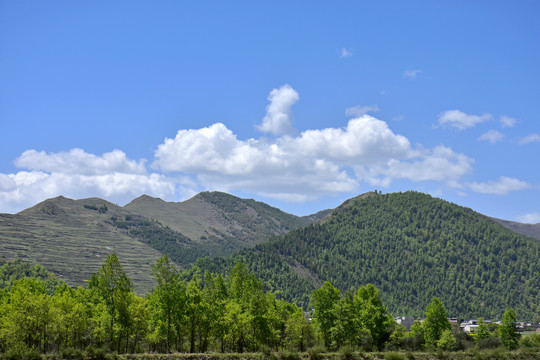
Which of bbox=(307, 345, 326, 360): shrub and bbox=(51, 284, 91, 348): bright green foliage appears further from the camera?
bbox=(51, 284, 91, 348): bright green foliage

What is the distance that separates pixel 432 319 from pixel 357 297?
18887mm

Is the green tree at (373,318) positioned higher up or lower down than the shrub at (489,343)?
higher up

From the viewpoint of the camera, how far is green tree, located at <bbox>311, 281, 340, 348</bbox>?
9769 cm

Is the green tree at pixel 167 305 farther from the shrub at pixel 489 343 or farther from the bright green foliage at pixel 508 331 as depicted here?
the bright green foliage at pixel 508 331

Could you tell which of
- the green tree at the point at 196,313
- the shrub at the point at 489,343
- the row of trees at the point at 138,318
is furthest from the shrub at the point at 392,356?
the shrub at the point at 489,343

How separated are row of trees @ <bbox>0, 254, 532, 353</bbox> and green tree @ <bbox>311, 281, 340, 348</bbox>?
0.18m

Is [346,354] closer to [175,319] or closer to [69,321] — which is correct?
[175,319]

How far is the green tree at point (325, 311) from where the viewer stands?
97.7 meters

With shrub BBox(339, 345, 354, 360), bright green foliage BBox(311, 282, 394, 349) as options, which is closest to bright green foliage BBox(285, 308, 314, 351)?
bright green foliage BBox(311, 282, 394, 349)

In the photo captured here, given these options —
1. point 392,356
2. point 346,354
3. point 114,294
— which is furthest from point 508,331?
point 114,294

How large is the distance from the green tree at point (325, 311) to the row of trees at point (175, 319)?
0.18 meters

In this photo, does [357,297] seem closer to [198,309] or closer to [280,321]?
[280,321]

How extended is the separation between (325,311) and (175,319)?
28.2 meters

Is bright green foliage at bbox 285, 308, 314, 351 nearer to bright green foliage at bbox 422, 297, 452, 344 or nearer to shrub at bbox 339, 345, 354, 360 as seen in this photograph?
shrub at bbox 339, 345, 354, 360
